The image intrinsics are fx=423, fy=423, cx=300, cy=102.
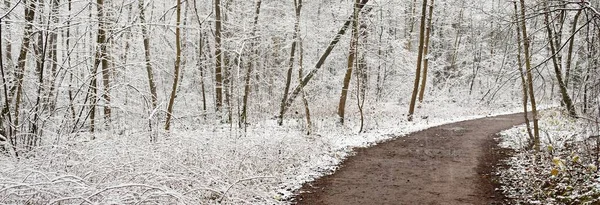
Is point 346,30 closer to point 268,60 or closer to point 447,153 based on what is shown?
point 268,60

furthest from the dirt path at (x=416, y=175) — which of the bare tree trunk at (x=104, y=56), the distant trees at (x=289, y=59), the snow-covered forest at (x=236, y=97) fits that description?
the bare tree trunk at (x=104, y=56)

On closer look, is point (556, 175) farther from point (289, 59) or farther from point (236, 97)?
point (289, 59)

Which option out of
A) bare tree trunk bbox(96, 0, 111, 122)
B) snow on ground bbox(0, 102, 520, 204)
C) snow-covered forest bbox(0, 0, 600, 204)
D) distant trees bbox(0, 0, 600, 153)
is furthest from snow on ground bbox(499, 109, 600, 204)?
bare tree trunk bbox(96, 0, 111, 122)

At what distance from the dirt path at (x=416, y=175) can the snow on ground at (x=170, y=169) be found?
0.55m

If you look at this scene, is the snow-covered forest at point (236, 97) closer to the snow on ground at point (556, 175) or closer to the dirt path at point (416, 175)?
the snow on ground at point (556, 175)

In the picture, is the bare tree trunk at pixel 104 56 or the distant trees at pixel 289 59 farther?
the distant trees at pixel 289 59

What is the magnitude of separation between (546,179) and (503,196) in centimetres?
96

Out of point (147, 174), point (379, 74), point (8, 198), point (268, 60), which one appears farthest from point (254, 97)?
point (8, 198)

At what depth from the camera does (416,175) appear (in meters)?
8.80

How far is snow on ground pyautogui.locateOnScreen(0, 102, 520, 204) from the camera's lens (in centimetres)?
455

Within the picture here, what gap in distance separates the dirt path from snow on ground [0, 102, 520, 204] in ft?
1.80

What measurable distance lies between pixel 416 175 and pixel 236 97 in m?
10.0

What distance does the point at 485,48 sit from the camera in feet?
104

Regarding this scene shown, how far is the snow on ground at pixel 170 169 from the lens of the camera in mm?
4547
